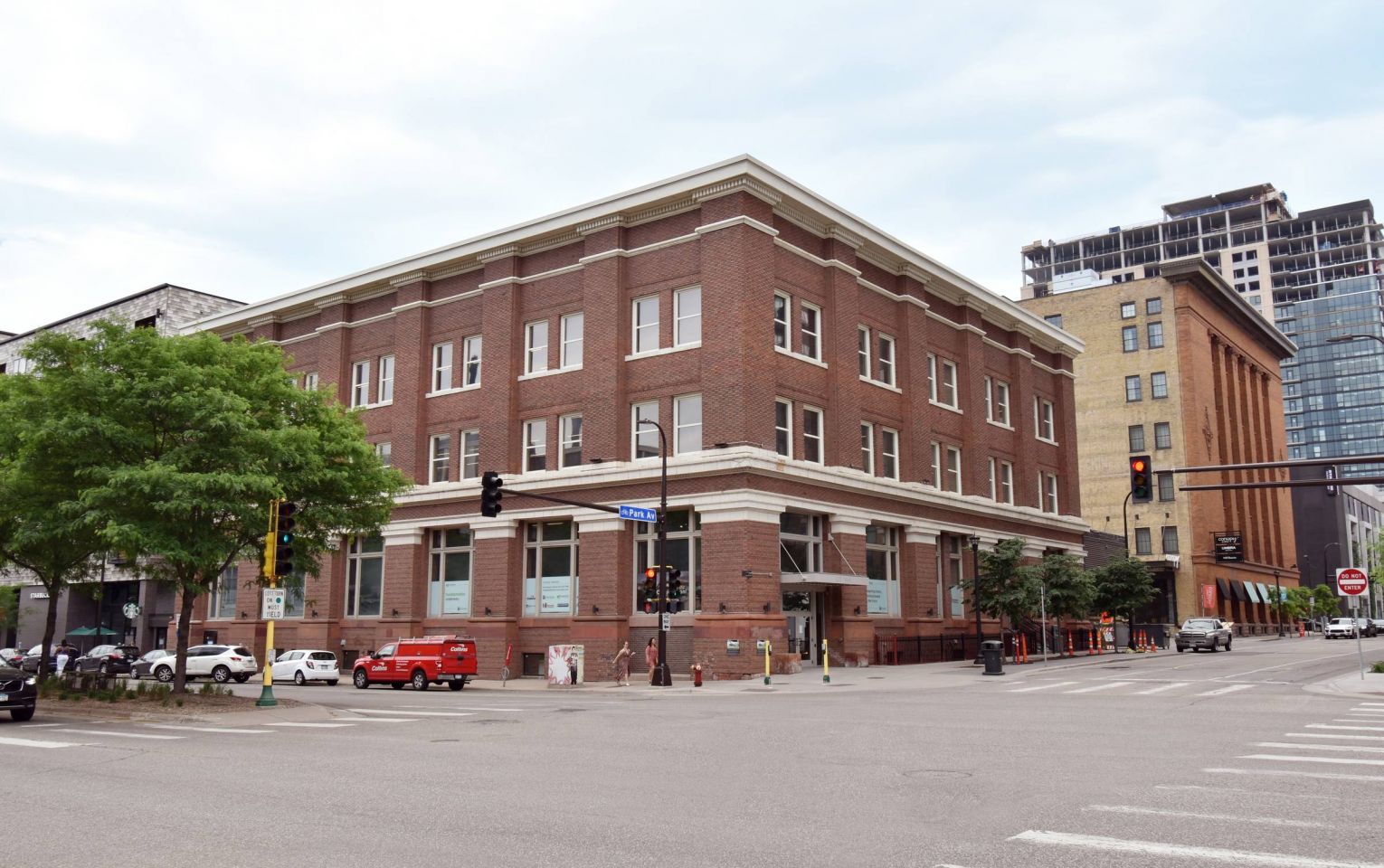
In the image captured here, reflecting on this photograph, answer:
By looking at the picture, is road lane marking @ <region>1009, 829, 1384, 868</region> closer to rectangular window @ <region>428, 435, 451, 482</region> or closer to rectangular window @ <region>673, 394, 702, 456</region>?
rectangular window @ <region>673, 394, 702, 456</region>

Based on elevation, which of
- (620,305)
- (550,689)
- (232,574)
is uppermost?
(620,305)

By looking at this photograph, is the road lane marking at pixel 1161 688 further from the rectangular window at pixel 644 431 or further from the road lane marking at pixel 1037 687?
the rectangular window at pixel 644 431

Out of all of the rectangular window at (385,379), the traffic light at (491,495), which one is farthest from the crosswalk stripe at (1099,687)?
the rectangular window at (385,379)

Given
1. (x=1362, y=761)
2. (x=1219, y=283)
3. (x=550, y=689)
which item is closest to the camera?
(x=1362, y=761)

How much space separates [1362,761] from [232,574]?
50776 millimetres

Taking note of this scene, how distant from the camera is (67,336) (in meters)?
27.3

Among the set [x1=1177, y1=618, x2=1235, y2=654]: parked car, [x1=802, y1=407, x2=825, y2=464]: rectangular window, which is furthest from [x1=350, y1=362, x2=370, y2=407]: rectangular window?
[x1=1177, y1=618, x2=1235, y2=654]: parked car

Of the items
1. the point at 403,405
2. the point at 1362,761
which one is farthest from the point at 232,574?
the point at 1362,761

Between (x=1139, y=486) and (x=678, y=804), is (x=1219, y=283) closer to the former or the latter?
(x=1139, y=486)

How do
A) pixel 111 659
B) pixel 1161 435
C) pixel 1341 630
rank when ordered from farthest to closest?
pixel 1161 435, pixel 1341 630, pixel 111 659

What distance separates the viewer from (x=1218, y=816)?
991 centimetres

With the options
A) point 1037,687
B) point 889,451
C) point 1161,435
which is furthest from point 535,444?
point 1161,435

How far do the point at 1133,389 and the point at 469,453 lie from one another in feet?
183

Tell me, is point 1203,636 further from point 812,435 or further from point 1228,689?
point 1228,689
